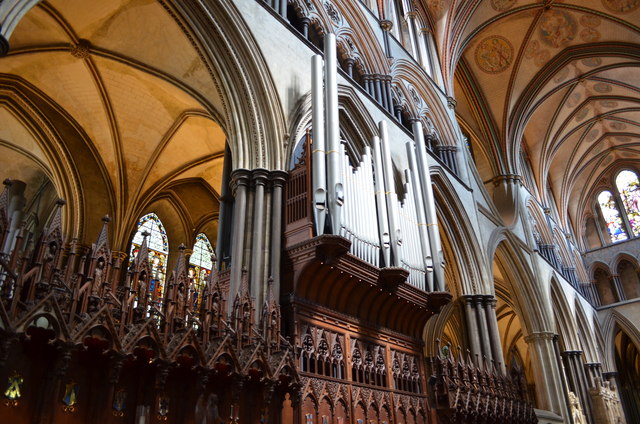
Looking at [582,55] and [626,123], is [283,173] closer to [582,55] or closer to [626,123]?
[582,55]

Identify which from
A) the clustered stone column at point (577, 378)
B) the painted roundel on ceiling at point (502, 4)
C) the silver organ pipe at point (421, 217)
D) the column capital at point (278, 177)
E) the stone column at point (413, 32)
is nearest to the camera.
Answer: the column capital at point (278, 177)

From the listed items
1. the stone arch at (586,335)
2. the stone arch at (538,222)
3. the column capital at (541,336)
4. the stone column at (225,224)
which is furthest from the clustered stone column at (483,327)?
the stone arch at (586,335)

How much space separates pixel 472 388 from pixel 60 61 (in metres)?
8.51

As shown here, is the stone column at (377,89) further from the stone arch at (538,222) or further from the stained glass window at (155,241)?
the stone arch at (538,222)

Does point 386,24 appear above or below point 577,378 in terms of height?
above

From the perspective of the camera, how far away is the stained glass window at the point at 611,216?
74.4 feet

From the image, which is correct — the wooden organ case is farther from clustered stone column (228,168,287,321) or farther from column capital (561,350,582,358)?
column capital (561,350,582,358)

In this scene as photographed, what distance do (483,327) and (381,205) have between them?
4.86 meters

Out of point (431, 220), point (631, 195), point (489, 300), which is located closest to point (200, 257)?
point (489, 300)

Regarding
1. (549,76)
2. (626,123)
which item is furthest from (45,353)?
(626,123)

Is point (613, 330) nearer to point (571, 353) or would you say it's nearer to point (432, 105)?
point (571, 353)

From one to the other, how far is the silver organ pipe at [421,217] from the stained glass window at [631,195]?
58.7 ft

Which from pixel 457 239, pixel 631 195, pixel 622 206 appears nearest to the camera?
pixel 457 239

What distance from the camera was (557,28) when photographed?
17297 millimetres
